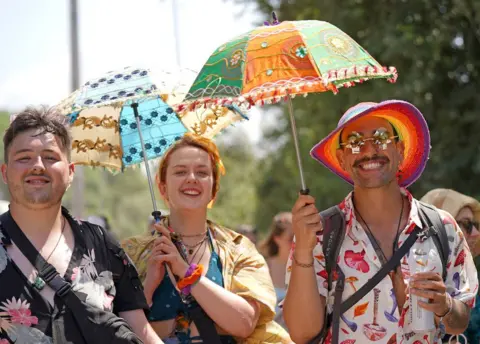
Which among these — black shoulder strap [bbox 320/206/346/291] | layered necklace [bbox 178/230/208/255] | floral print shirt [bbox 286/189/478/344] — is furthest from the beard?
black shoulder strap [bbox 320/206/346/291]

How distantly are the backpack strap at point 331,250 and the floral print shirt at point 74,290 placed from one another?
987 millimetres

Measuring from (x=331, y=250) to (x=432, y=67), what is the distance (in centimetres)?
648

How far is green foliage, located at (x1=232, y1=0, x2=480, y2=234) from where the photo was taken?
10.5 meters

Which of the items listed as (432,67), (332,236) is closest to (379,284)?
(332,236)

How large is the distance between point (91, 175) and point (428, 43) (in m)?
59.3

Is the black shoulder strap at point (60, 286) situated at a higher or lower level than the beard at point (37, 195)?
lower

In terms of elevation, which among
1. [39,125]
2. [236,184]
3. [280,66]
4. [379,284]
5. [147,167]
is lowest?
[236,184]

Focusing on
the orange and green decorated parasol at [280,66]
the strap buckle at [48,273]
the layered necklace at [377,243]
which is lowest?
the layered necklace at [377,243]

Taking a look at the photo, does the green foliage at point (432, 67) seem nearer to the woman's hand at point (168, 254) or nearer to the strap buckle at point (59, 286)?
the woman's hand at point (168, 254)

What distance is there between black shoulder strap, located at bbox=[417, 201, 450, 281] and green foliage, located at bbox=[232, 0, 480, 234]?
5.48 m

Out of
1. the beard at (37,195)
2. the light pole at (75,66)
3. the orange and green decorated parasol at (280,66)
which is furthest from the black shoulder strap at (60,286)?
the light pole at (75,66)

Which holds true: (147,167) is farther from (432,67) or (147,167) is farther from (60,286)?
(432,67)

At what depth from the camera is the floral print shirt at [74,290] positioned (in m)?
4.05

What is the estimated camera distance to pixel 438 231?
15.8ft
